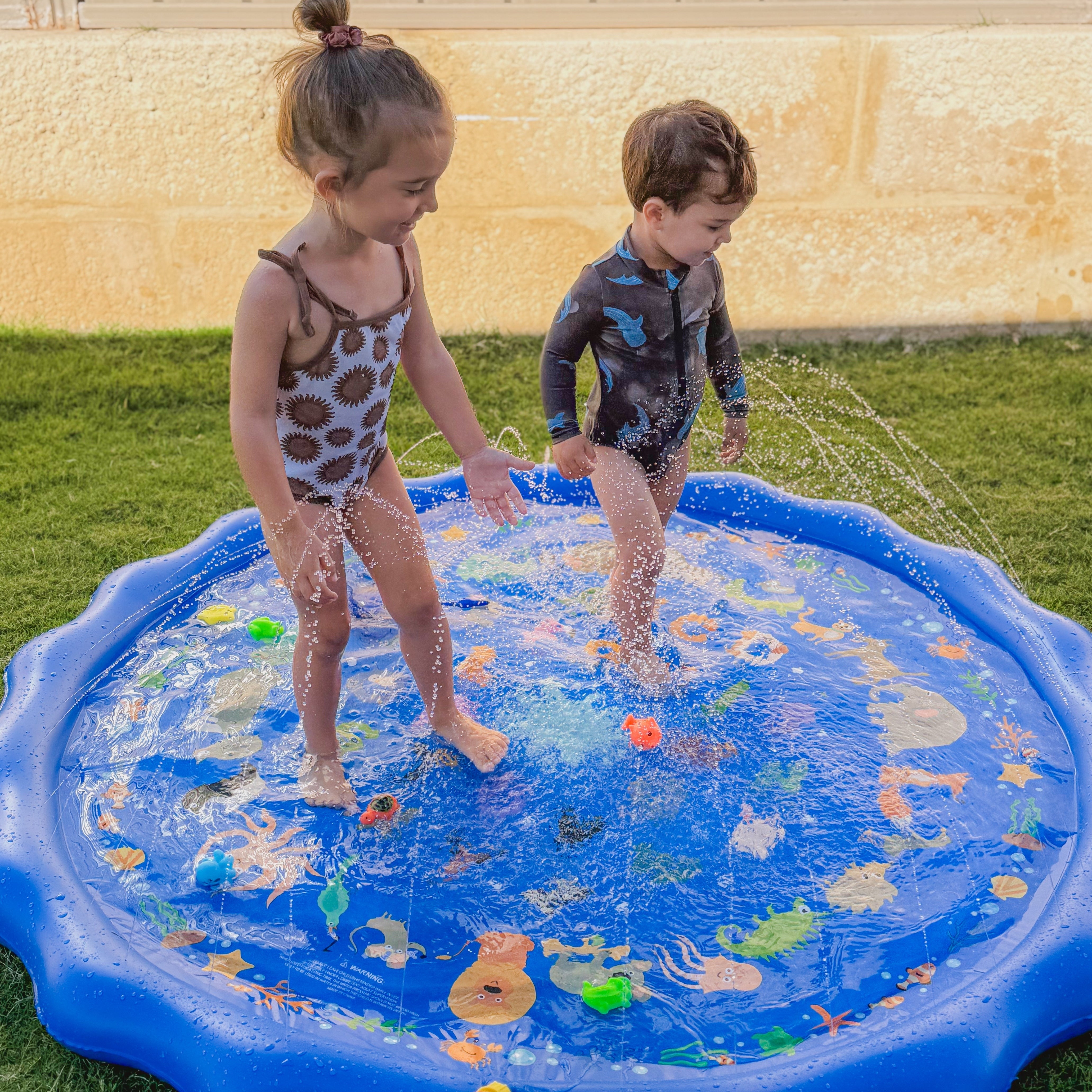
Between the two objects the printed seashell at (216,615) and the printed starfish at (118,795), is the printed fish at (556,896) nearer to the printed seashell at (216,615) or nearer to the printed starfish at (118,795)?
the printed starfish at (118,795)

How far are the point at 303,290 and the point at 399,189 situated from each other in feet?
0.93

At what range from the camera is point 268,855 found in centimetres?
246

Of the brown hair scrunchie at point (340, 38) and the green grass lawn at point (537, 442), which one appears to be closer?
the brown hair scrunchie at point (340, 38)

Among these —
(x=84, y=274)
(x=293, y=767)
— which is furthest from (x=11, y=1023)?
(x=84, y=274)

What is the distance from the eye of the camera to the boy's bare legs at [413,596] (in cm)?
258

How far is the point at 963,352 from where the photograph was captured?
568 centimetres

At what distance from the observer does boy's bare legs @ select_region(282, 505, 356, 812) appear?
8.30 ft

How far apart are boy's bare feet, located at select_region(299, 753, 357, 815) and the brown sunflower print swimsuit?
63 centimetres

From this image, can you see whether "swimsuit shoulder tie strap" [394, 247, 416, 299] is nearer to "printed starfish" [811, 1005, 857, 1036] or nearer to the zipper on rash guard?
the zipper on rash guard

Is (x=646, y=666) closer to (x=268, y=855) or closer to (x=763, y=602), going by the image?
(x=763, y=602)

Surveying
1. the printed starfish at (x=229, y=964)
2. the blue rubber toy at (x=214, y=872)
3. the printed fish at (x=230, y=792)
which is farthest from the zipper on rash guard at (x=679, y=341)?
the printed starfish at (x=229, y=964)

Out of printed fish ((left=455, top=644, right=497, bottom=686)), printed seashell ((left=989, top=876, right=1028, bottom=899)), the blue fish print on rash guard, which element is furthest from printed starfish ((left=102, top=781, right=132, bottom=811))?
printed seashell ((left=989, top=876, right=1028, bottom=899))

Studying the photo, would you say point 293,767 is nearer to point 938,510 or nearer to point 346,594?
point 346,594

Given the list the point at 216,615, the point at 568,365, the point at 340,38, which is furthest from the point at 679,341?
Result: the point at 216,615
